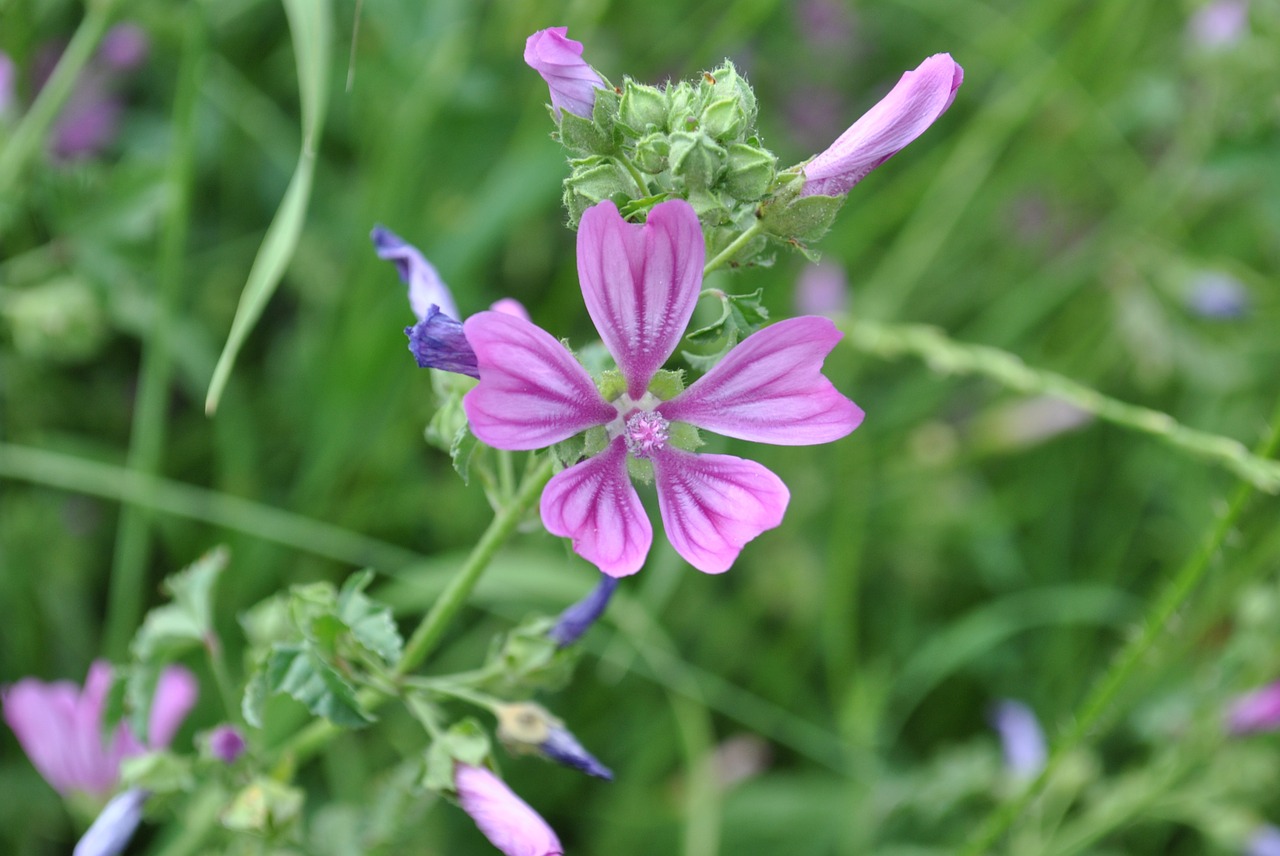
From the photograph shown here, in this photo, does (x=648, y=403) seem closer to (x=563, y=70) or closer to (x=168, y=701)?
(x=563, y=70)

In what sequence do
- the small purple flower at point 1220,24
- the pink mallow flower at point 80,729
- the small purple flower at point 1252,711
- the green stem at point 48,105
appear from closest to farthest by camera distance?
the pink mallow flower at point 80,729
the green stem at point 48,105
the small purple flower at point 1252,711
the small purple flower at point 1220,24

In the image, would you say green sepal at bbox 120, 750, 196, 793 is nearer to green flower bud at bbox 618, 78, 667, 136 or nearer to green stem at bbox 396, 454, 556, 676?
green stem at bbox 396, 454, 556, 676

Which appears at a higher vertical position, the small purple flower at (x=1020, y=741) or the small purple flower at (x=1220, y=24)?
the small purple flower at (x=1220, y=24)

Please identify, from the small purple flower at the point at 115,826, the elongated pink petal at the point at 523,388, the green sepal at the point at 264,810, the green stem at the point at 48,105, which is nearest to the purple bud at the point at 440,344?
the elongated pink petal at the point at 523,388

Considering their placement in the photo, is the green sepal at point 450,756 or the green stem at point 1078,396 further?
the green stem at point 1078,396

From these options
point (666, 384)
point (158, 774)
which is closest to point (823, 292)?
point (666, 384)

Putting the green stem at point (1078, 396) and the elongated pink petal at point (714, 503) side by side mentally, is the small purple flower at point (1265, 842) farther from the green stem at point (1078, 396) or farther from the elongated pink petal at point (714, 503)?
the elongated pink petal at point (714, 503)

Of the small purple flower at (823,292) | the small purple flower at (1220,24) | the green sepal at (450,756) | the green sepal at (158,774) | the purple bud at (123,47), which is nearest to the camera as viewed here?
the green sepal at (450,756)

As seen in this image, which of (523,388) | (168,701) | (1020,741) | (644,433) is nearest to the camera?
(523,388)
